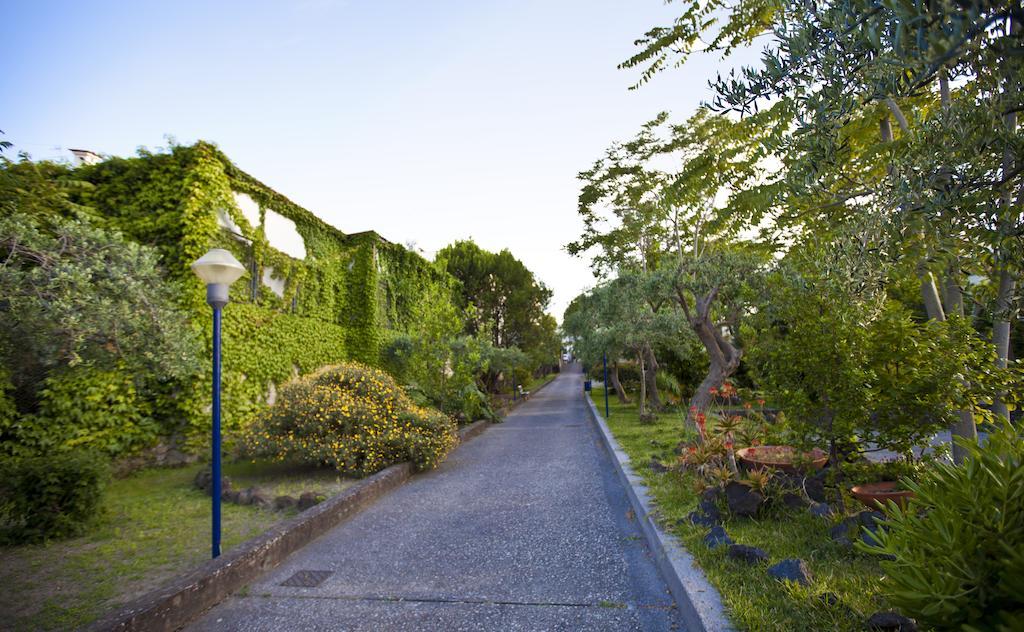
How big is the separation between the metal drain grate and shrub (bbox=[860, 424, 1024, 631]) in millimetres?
3934

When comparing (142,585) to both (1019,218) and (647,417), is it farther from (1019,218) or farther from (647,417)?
(647,417)

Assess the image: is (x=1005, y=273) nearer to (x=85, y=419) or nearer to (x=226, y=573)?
(x=226, y=573)

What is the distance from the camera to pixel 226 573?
3.88 meters

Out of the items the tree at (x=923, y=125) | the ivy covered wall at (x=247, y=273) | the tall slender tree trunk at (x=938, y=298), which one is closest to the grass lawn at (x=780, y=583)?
the tall slender tree trunk at (x=938, y=298)

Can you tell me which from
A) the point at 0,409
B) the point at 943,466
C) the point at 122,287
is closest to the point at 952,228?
the point at 943,466

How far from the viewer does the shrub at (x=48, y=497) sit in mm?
4664

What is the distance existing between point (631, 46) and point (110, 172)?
911 cm

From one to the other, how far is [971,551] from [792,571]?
6.26 feet

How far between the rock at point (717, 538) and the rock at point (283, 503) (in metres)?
4.60

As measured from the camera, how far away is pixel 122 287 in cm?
530

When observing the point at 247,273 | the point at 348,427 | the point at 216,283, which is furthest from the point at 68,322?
the point at 247,273

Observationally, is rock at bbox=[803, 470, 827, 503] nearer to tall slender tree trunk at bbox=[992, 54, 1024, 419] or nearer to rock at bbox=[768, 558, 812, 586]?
tall slender tree trunk at bbox=[992, 54, 1024, 419]

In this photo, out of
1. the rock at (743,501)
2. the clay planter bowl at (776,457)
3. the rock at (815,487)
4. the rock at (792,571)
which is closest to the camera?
the rock at (792,571)

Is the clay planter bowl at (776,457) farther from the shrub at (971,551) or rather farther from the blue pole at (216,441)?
the blue pole at (216,441)
